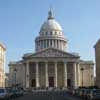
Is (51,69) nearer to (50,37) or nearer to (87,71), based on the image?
(87,71)

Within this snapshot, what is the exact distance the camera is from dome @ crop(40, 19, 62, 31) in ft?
593

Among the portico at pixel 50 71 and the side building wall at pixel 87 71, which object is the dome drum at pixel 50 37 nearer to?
the side building wall at pixel 87 71

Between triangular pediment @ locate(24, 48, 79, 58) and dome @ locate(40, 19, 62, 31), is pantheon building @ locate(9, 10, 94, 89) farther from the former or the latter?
dome @ locate(40, 19, 62, 31)

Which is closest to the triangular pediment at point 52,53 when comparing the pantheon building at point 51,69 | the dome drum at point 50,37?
the pantheon building at point 51,69

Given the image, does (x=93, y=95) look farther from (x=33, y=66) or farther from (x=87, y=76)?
(x=87, y=76)

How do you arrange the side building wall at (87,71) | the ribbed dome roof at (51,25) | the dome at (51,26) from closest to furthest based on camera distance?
the side building wall at (87,71), the ribbed dome roof at (51,25), the dome at (51,26)

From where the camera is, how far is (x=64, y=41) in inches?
7106

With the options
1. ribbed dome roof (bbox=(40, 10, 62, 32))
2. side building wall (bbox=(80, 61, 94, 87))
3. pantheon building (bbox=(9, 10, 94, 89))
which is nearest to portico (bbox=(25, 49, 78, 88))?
pantheon building (bbox=(9, 10, 94, 89))

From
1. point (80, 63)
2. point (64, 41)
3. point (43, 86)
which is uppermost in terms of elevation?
point (64, 41)

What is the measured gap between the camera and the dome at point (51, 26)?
18070 cm

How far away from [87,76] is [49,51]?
83.0ft

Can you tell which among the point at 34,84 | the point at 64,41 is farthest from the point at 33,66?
the point at 64,41

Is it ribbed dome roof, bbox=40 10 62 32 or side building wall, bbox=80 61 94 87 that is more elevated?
ribbed dome roof, bbox=40 10 62 32

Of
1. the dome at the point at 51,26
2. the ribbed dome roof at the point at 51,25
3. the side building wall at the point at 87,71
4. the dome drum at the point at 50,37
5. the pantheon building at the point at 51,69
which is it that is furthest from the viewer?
the dome at the point at 51,26
